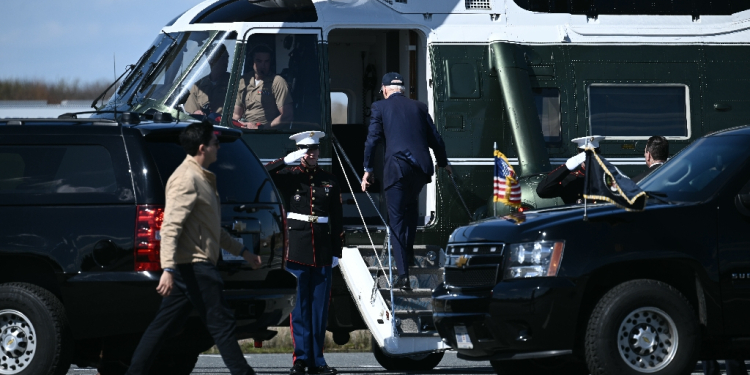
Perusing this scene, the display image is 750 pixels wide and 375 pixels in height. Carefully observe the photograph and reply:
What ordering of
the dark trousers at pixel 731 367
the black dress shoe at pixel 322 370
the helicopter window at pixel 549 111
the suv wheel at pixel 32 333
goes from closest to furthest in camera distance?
1. the suv wheel at pixel 32 333
2. the dark trousers at pixel 731 367
3. the black dress shoe at pixel 322 370
4. the helicopter window at pixel 549 111

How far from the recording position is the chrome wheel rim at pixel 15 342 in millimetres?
7215

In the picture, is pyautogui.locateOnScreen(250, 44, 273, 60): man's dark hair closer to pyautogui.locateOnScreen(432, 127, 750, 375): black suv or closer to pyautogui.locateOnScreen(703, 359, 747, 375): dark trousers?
pyautogui.locateOnScreen(432, 127, 750, 375): black suv

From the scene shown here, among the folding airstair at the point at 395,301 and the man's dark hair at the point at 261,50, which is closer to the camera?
the folding airstair at the point at 395,301

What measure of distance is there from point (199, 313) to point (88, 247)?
34.6 inches

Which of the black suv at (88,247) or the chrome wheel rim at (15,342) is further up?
the black suv at (88,247)

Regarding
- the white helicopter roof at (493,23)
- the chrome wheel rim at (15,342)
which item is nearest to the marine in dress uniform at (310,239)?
the white helicopter roof at (493,23)

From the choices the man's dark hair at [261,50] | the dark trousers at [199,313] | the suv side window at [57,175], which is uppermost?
Result: the man's dark hair at [261,50]

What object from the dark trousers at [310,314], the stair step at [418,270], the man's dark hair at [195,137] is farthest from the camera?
the stair step at [418,270]

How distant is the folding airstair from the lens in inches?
367

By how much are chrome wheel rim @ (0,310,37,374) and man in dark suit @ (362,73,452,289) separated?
3606 millimetres

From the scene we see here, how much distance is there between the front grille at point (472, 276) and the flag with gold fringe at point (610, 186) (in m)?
0.83

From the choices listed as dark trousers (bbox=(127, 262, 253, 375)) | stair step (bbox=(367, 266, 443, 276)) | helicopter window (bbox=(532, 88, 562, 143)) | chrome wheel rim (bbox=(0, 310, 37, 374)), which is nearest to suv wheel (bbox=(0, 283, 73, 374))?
chrome wheel rim (bbox=(0, 310, 37, 374))

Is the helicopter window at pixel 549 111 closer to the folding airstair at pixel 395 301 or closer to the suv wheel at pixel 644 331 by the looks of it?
the folding airstair at pixel 395 301

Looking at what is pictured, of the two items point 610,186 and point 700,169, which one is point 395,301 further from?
point 700,169
